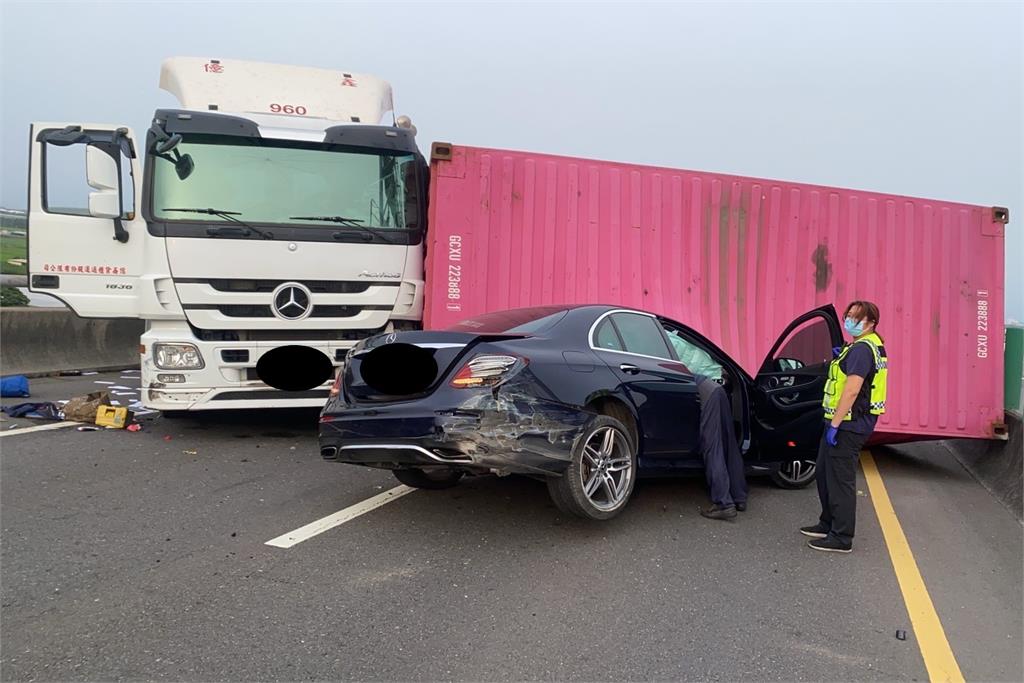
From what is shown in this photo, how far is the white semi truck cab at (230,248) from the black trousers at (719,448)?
3.39m

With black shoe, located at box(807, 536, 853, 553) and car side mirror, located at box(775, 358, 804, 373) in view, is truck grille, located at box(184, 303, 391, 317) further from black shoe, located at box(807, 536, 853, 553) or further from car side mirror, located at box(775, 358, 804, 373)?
black shoe, located at box(807, 536, 853, 553)

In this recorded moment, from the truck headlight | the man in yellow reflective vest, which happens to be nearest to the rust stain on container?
the man in yellow reflective vest

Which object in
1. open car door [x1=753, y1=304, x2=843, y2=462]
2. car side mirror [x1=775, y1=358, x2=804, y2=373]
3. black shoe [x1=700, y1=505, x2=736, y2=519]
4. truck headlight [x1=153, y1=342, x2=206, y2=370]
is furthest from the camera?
truck headlight [x1=153, y1=342, x2=206, y2=370]

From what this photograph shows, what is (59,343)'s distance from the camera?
11.7 meters

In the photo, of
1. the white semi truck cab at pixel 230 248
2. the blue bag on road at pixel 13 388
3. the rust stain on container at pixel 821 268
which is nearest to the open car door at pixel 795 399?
the rust stain on container at pixel 821 268

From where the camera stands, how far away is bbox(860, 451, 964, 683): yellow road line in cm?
337

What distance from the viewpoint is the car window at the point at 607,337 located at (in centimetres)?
519

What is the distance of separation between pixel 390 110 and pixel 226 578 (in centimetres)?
627

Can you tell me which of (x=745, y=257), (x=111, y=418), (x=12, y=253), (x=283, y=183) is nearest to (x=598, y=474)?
(x=283, y=183)

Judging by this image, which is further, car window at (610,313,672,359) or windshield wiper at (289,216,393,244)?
windshield wiper at (289,216,393,244)

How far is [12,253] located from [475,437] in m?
7.57

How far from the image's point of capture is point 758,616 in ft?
12.3

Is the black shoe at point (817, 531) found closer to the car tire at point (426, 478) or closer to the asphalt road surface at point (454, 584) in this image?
the asphalt road surface at point (454, 584)

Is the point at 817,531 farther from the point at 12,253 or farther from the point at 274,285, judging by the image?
the point at 12,253
